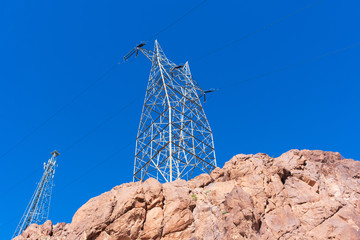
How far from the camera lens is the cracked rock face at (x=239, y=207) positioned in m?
16.7

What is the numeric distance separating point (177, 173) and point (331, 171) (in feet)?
39.8

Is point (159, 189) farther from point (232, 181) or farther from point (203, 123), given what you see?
point (203, 123)

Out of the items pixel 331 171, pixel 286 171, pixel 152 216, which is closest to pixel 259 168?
pixel 286 171

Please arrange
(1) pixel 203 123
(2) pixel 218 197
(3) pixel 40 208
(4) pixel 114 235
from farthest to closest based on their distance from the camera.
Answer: (3) pixel 40 208, (1) pixel 203 123, (2) pixel 218 197, (4) pixel 114 235

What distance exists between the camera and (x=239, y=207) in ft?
57.2

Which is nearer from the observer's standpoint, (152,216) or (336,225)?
(336,225)

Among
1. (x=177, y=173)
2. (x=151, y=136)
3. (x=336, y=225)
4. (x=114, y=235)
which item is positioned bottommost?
(x=336, y=225)

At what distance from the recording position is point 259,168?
2089cm

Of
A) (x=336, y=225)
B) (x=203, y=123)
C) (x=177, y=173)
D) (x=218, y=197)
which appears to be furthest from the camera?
(x=203, y=123)

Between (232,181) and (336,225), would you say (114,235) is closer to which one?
(232,181)

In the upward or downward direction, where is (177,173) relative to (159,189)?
upward

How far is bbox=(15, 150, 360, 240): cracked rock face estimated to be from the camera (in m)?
16.7

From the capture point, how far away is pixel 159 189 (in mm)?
20359

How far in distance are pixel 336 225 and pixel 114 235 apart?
1273 centimetres
